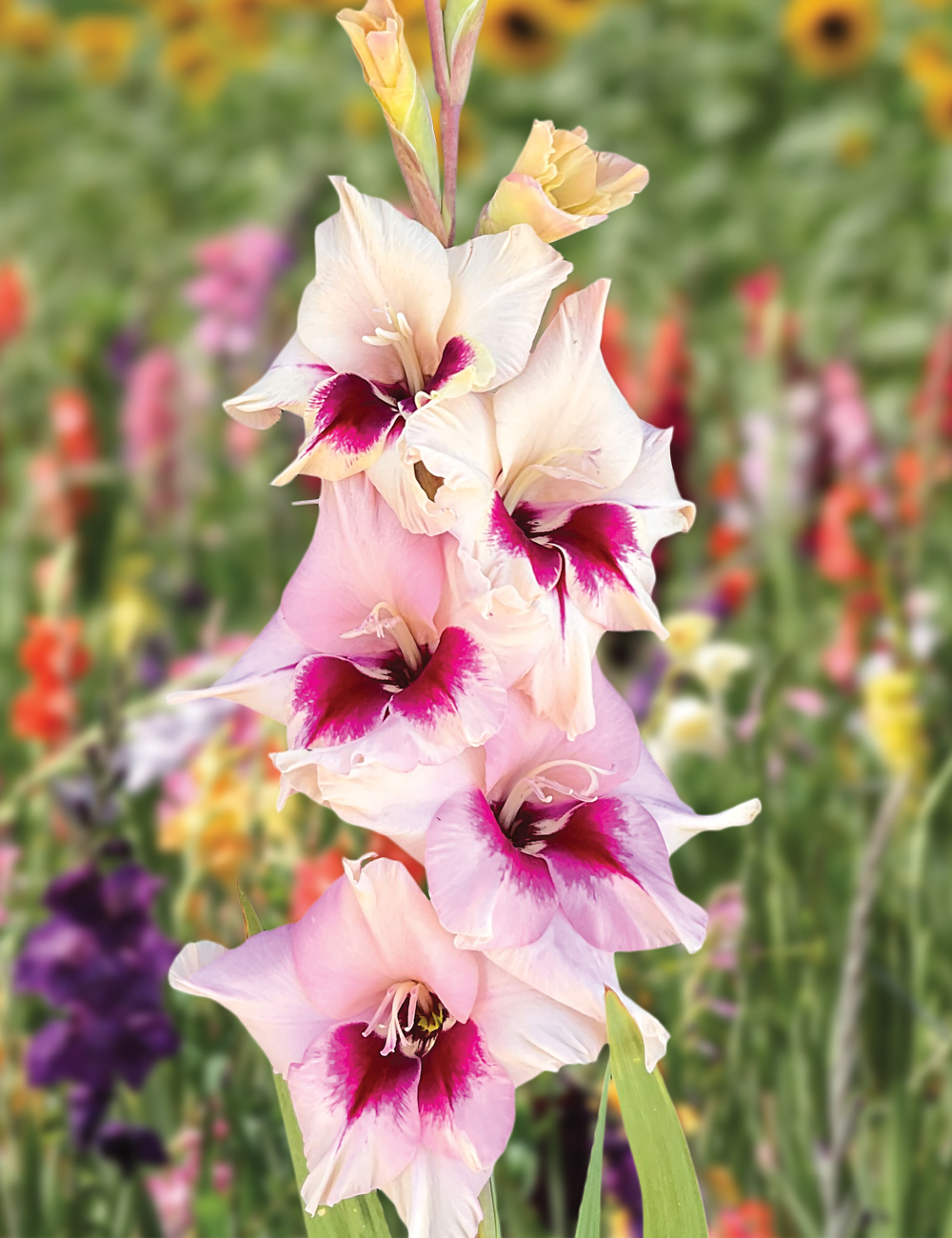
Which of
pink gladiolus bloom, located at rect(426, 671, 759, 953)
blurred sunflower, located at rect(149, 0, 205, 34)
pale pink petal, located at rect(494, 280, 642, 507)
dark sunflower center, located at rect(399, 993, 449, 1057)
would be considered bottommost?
blurred sunflower, located at rect(149, 0, 205, 34)

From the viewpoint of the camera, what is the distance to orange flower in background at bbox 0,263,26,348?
3.32 m

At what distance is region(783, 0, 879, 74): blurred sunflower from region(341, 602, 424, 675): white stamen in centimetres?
408

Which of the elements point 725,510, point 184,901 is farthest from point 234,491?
point 184,901

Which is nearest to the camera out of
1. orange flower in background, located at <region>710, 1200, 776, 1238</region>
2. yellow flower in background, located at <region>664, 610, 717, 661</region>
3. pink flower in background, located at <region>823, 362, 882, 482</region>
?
orange flower in background, located at <region>710, 1200, 776, 1238</region>

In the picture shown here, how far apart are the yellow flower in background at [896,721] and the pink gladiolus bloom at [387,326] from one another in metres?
1.23

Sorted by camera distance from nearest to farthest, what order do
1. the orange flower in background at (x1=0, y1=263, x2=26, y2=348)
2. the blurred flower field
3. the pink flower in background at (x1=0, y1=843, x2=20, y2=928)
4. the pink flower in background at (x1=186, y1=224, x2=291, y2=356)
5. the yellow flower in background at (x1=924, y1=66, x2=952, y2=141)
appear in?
the blurred flower field, the pink flower in background at (x1=0, y1=843, x2=20, y2=928), the pink flower in background at (x1=186, y1=224, x2=291, y2=356), the orange flower in background at (x1=0, y1=263, x2=26, y2=348), the yellow flower in background at (x1=924, y1=66, x2=952, y2=141)

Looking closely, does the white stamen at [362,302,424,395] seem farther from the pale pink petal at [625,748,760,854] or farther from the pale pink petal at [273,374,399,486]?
the pale pink petal at [625,748,760,854]

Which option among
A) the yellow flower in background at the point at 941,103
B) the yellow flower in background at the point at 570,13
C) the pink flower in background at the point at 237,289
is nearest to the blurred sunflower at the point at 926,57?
the yellow flower in background at the point at 941,103

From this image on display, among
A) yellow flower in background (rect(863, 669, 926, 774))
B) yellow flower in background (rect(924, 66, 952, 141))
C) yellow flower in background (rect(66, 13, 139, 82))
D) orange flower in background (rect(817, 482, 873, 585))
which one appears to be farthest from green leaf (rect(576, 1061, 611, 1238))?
yellow flower in background (rect(66, 13, 139, 82))

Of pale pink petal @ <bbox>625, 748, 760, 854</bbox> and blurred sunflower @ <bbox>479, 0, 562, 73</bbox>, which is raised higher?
pale pink petal @ <bbox>625, 748, 760, 854</bbox>

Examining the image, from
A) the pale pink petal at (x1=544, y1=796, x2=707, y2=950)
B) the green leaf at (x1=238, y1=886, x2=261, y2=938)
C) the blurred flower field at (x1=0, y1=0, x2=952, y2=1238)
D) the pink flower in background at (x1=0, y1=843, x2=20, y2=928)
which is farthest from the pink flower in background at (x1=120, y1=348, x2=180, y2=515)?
the pale pink petal at (x1=544, y1=796, x2=707, y2=950)

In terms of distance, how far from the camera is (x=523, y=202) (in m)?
0.71

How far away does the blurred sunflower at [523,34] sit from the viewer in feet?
15.0

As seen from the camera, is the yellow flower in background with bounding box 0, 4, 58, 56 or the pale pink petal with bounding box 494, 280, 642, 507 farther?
the yellow flower in background with bounding box 0, 4, 58, 56
